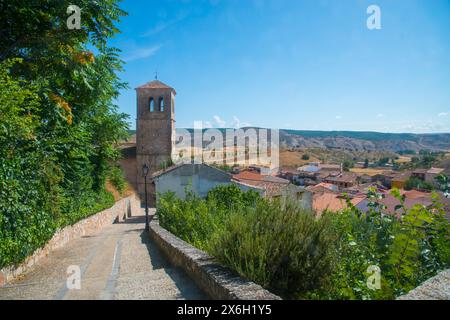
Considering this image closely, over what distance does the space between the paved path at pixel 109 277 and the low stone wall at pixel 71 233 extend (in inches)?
7.2

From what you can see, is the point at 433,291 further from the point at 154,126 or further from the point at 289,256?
the point at 154,126

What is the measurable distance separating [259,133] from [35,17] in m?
80.1

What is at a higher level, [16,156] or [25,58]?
[25,58]

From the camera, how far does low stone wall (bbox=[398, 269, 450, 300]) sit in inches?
109

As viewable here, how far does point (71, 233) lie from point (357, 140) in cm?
15831

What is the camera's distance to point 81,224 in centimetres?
1398

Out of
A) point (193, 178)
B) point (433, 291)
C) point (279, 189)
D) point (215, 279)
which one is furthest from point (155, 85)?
point (433, 291)

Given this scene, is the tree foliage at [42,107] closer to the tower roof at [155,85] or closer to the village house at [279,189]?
the village house at [279,189]

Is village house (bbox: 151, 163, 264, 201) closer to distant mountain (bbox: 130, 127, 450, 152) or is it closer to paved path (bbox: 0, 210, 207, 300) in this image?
paved path (bbox: 0, 210, 207, 300)

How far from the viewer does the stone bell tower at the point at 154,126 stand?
129ft

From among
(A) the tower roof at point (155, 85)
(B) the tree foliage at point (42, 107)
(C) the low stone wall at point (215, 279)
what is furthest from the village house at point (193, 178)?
(C) the low stone wall at point (215, 279)

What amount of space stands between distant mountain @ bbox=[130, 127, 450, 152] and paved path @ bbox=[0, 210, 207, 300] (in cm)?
12573
